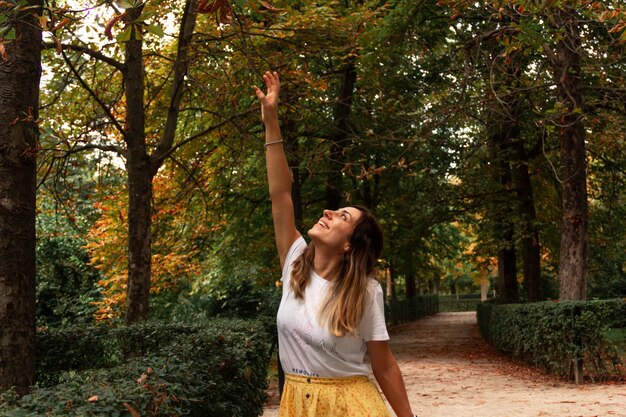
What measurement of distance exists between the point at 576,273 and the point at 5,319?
12171 mm

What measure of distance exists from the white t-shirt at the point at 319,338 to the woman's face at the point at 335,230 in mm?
170

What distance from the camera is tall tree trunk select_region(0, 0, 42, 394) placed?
5758 mm

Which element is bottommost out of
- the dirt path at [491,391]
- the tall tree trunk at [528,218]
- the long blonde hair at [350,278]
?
the dirt path at [491,391]

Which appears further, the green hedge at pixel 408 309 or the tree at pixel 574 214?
the green hedge at pixel 408 309

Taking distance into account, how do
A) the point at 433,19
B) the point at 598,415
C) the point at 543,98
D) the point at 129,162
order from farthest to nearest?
the point at 433,19 < the point at 543,98 < the point at 129,162 < the point at 598,415

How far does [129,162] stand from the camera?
10.5 meters

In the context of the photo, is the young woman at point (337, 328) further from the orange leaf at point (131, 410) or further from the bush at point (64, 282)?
the bush at point (64, 282)

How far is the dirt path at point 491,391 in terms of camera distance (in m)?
10.6

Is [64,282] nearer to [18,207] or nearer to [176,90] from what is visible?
[176,90]

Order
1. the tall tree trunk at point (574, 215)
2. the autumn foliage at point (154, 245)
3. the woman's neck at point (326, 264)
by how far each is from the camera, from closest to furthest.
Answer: the woman's neck at point (326, 264) < the tall tree trunk at point (574, 215) < the autumn foliage at point (154, 245)

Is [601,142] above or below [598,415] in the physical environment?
above

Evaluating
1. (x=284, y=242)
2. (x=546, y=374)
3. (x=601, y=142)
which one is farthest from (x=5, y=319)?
Answer: (x=601, y=142)

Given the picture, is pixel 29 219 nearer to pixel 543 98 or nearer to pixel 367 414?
pixel 367 414

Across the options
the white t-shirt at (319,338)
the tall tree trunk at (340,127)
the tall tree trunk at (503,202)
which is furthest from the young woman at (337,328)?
the tall tree trunk at (503,202)
